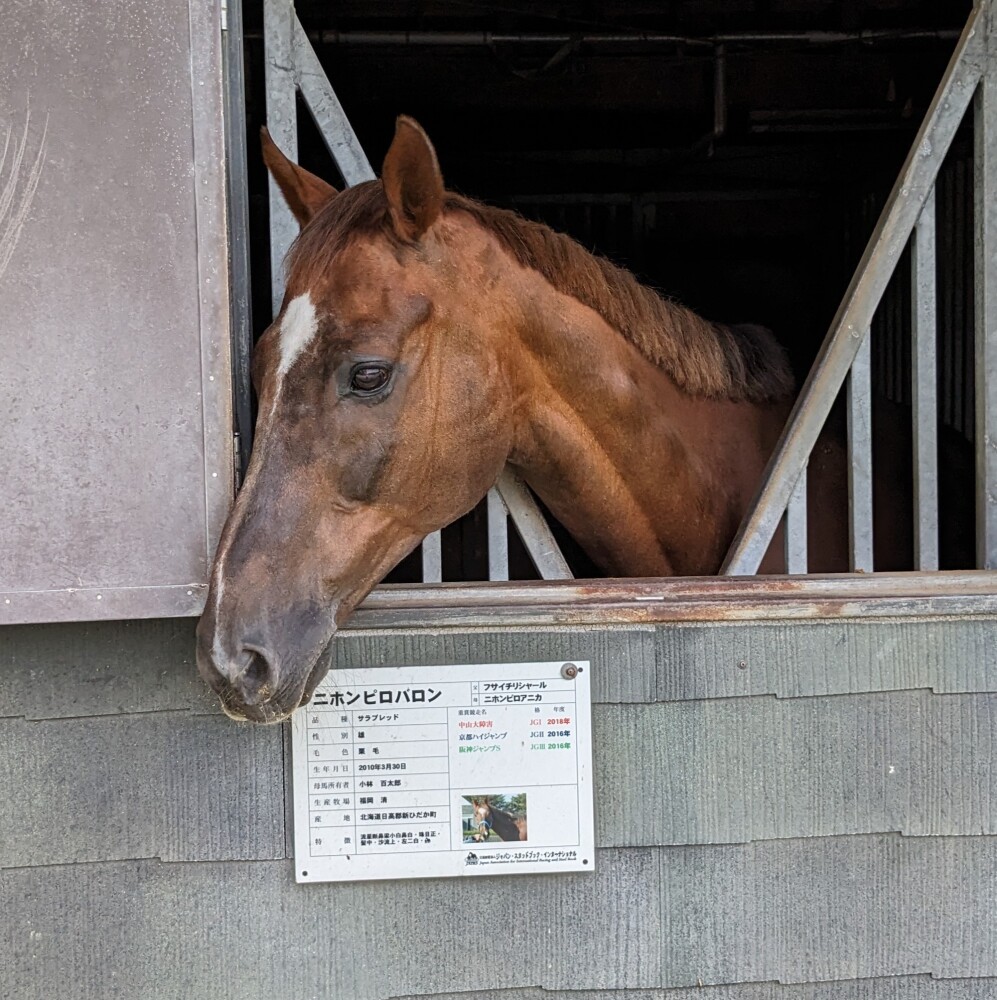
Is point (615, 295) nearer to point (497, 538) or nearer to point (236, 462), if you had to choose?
point (497, 538)

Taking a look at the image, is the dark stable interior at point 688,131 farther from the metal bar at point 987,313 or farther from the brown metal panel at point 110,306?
the brown metal panel at point 110,306

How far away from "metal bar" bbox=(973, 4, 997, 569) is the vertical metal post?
81 mm

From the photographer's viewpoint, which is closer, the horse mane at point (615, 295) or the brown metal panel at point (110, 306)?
the brown metal panel at point (110, 306)

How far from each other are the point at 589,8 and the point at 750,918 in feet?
10.1

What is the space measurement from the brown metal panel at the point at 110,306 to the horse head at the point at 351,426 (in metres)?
0.12

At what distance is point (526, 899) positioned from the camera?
1.79 metres

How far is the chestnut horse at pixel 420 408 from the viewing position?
153 centimetres

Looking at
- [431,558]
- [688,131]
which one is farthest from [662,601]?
[688,131]

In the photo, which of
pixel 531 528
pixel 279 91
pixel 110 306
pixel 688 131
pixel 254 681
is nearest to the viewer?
pixel 254 681

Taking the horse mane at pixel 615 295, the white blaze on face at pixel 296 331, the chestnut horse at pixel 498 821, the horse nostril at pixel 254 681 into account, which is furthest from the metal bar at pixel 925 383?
the horse nostril at pixel 254 681

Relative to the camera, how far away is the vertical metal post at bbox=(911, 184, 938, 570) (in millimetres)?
1929

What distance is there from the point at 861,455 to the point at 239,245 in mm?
1212

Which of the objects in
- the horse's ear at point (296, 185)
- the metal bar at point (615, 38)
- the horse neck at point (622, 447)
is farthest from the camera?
the metal bar at point (615, 38)

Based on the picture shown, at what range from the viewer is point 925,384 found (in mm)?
1955
